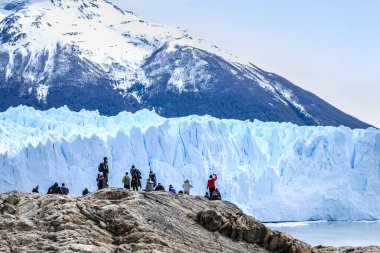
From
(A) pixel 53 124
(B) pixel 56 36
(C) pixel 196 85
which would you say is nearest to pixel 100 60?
(B) pixel 56 36

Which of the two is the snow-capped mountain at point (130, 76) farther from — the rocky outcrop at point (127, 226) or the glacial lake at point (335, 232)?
the rocky outcrop at point (127, 226)

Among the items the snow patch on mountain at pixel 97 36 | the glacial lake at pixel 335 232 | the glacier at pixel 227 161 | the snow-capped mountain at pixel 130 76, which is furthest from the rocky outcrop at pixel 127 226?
the snow patch on mountain at pixel 97 36

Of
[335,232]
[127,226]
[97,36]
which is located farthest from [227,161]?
[97,36]

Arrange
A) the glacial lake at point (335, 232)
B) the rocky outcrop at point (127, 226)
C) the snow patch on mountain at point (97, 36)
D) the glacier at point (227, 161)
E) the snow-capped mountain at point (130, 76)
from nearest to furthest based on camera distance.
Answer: the rocky outcrop at point (127, 226)
the glacial lake at point (335, 232)
the glacier at point (227, 161)
the snow-capped mountain at point (130, 76)
the snow patch on mountain at point (97, 36)

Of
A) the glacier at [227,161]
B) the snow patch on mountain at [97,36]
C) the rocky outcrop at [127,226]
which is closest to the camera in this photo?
the rocky outcrop at [127,226]

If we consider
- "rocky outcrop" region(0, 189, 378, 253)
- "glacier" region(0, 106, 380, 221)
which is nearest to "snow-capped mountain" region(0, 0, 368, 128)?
"glacier" region(0, 106, 380, 221)

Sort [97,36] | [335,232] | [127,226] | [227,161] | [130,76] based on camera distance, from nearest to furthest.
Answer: [127,226]
[335,232]
[227,161]
[130,76]
[97,36]

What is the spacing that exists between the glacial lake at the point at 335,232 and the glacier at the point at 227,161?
80 centimetres

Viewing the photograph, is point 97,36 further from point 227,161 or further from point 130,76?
point 227,161

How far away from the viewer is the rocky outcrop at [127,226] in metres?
11.9

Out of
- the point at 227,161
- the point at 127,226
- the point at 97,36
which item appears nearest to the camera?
the point at 127,226

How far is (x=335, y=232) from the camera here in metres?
47.5

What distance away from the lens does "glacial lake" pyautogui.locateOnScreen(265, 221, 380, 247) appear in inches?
1602

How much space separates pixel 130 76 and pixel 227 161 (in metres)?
70.2
